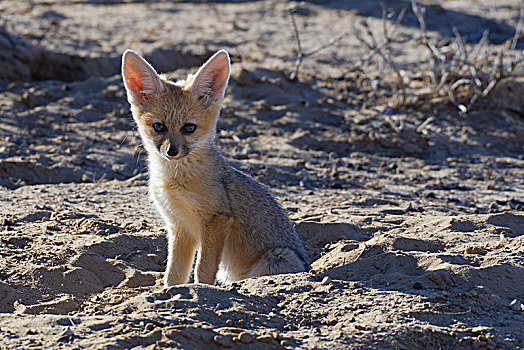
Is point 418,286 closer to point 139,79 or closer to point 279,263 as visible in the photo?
point 279,263

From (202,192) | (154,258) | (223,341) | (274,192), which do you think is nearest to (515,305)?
(223,341)

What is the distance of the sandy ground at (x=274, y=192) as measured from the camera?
3312mm

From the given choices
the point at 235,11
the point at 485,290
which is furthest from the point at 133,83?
the point at 235,11

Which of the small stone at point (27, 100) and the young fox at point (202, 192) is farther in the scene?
the small stone at point (27, 100)

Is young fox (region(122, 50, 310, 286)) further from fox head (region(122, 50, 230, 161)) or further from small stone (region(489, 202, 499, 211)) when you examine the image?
small stone (region(489, 202, 499, 211))

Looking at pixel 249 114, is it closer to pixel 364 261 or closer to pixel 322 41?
pixel 322 41

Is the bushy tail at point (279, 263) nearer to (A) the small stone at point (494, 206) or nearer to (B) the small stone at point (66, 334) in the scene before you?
(B) the small stone at point (66, 334)

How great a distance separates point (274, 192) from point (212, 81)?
2.35 metres

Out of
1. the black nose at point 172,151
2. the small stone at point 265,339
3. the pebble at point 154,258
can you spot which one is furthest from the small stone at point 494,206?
the small stone at point 265,339

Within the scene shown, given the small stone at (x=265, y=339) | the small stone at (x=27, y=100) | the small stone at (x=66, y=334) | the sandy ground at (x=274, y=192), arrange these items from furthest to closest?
the small stone at (x=27, y=100), the sandy ground at (x=274, y=192), the small stone at (x=265, y=339), the small stone at (x=66, y=334)

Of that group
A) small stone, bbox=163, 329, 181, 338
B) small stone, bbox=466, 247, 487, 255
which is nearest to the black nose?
small stone, bbox=163, 329, 181, 338

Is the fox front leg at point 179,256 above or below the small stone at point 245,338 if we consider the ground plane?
below

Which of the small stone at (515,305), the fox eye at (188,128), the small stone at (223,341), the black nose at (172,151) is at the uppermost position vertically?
the fox eye at (188,128)

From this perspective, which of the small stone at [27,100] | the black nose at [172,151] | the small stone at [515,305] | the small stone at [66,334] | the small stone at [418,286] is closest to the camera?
the small stone at [66,334]
